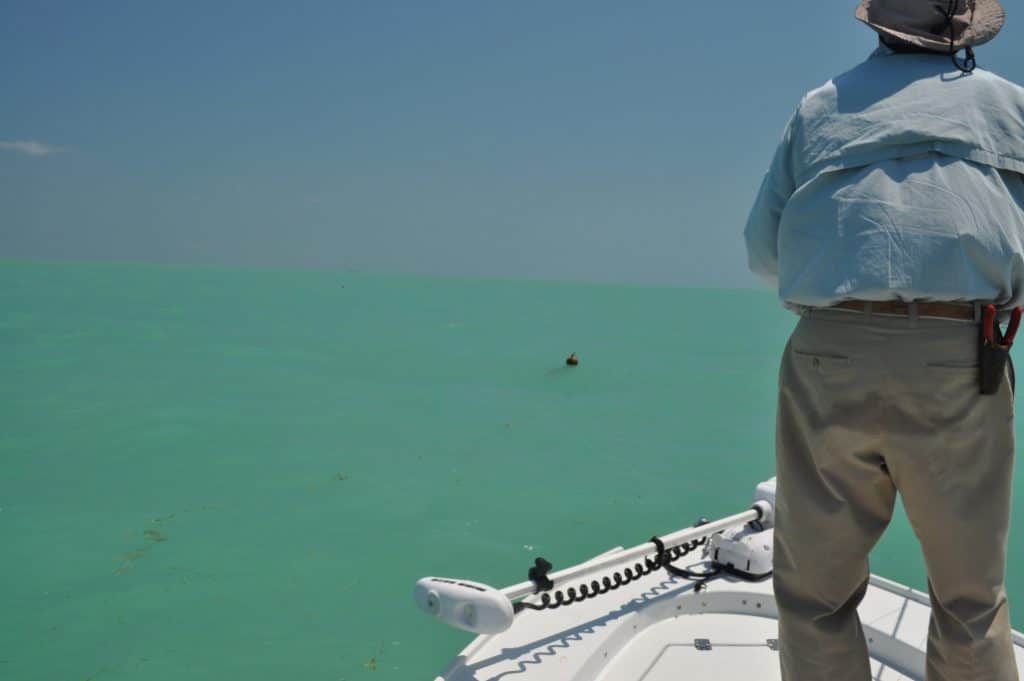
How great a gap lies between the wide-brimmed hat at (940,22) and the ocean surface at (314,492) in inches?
141

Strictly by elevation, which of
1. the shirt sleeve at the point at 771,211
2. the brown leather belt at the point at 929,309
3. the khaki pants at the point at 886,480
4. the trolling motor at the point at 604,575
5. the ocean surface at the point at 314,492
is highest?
the shirt sleeve at the point at 771,211

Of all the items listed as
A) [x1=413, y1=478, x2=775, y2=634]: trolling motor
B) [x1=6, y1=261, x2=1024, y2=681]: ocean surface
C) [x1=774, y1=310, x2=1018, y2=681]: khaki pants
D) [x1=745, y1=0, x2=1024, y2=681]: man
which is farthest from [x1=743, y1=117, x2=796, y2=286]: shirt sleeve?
[x1=6, y1=261, x2=1024, y2=681]: ocean surface

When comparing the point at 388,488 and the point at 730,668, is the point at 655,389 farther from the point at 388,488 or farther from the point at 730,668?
the point at 730,668

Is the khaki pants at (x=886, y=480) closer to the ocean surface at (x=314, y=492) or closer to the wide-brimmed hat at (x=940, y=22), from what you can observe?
the wide-brimmed hat at (x=940, y=22)

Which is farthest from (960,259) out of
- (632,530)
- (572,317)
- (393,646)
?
(572,317)

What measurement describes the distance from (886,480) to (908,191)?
51cm

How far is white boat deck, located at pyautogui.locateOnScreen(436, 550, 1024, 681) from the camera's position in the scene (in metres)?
2.16

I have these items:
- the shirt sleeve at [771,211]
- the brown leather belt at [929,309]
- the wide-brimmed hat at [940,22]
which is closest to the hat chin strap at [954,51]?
the wide-brimmed hat at [940,22]

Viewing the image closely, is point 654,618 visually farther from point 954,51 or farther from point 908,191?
point 954,51

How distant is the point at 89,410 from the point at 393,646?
8490 millimetres

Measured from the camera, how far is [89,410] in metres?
11.1

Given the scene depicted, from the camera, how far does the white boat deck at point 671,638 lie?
216cm

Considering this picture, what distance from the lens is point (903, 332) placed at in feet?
4.50

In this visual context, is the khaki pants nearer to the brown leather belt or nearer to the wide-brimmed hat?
the brown leather belt
